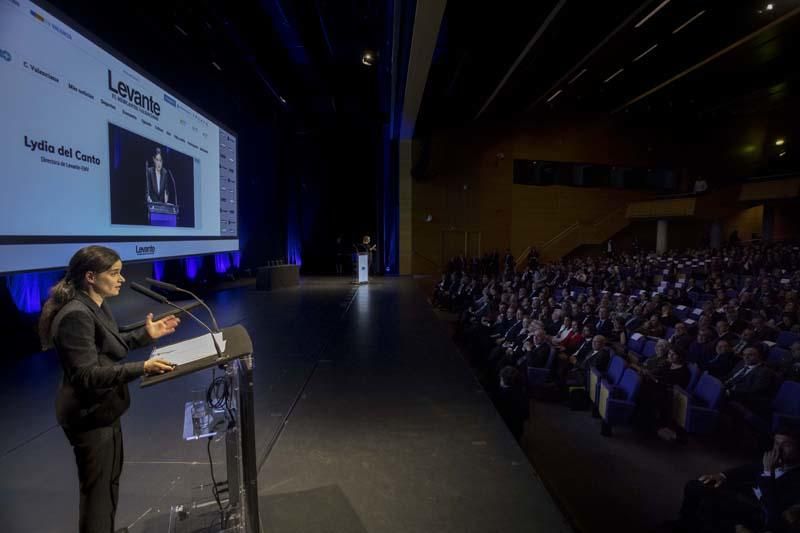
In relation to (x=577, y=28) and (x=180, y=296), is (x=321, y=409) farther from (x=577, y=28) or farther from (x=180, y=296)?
(x=577, y=28)

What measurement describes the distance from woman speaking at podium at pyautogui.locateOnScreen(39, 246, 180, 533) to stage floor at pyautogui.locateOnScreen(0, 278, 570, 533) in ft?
1.39

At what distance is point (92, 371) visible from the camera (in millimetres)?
1170

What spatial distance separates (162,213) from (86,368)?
473 centimetres

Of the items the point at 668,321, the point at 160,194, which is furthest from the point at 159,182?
the point at 668,321

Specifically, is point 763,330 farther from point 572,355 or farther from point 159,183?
point 159,183

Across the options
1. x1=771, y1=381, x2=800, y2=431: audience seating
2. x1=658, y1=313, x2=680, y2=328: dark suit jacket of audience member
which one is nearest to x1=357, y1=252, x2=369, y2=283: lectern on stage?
x1=658, y1=313, x2=680, y2=328: dark suit jacket of audience member

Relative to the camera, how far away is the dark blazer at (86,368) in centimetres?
118

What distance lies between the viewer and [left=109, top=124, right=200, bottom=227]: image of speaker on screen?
429cm

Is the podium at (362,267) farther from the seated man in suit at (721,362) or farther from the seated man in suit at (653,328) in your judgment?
the seated man in suit at (721,362)

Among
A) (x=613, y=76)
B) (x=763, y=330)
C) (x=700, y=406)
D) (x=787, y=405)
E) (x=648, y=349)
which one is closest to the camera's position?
(x=787, y=405)

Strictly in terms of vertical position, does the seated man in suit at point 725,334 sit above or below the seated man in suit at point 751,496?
above

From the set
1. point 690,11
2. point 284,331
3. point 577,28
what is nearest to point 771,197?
point 690,11

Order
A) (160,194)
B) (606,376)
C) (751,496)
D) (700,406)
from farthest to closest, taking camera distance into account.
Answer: (160,194) → (606,376) → (700,406) → (751,496)

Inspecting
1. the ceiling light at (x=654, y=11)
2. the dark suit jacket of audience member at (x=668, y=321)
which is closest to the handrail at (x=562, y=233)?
the ceiling light at (x=654, y=11)
